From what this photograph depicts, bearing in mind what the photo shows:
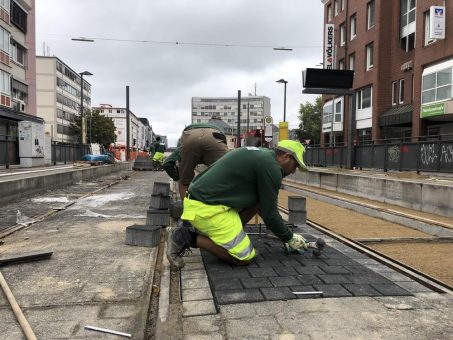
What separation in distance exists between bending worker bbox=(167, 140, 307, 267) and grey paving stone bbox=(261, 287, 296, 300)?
62 centimetres

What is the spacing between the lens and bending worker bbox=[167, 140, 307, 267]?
13.0 ft

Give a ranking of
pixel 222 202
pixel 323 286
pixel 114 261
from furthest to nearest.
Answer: pixel 114 261, pixel 222 202, pixel 323 286

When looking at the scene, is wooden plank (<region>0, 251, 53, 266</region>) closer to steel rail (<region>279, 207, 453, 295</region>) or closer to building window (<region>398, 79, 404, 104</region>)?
steel rail (<region>279, 207, 453, 295</region>)

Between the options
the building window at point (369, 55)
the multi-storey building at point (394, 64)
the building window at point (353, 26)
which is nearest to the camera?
the multi-storey building at point (394, 64)

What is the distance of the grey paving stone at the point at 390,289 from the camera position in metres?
3.46

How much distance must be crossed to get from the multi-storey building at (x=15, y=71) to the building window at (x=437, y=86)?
24248 mm

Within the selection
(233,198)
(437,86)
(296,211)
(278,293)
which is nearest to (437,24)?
(437,86)

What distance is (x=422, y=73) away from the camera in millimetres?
25406

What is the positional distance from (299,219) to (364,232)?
109 cm

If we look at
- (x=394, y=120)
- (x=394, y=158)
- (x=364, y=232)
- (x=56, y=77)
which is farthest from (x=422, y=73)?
(x=56, y=77)

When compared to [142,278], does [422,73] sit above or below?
above

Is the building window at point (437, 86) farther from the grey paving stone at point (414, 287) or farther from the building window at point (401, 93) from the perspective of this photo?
the grey paving stone at point (414, 287)

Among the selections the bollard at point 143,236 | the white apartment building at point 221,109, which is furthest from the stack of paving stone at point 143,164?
the white apartment building at point 221,109

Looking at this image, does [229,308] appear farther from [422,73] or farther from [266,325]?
[422,73]
